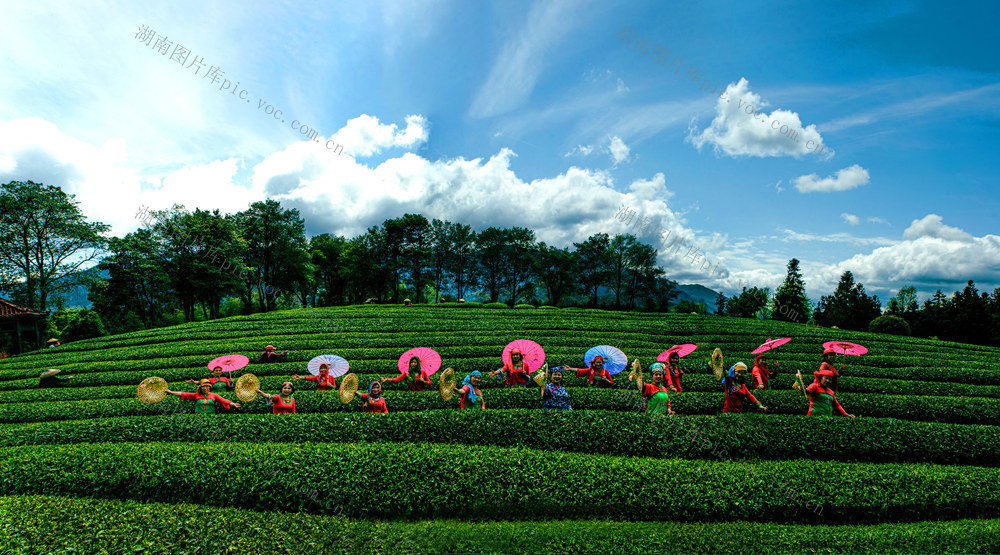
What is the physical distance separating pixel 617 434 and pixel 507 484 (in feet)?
10.4

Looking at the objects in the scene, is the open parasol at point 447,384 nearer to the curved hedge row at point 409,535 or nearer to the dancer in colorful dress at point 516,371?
the dancer in colorful dress at point 516,371

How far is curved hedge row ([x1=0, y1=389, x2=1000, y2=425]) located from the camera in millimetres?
10875

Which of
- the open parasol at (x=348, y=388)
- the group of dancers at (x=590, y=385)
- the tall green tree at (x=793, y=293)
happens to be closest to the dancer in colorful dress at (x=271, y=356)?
the group of dancers at (x=590, y=385)

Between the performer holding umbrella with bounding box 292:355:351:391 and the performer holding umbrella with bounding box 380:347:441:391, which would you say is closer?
the performer holding umbrella with bounding box 380:347:441:391

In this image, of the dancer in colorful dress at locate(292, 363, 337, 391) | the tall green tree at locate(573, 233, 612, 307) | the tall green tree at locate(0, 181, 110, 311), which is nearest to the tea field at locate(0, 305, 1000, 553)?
the dancer in colorful dress at locate(292, 363, 337, 391)

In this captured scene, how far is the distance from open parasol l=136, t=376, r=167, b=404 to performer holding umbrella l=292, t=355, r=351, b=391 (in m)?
3.69

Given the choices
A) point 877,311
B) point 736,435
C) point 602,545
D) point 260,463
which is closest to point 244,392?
point 260,463

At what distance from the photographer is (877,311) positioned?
56375 millimetres

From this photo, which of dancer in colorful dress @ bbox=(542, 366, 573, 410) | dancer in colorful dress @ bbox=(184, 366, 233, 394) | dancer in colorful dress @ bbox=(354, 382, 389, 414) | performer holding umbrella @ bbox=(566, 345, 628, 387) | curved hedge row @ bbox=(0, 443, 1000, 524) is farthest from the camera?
dancer in colorful dress @ bbox=(184, 366, 233, 394)

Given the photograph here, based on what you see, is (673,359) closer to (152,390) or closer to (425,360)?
(425,360)

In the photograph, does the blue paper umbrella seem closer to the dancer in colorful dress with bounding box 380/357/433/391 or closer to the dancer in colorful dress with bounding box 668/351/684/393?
the dancer in colorful dress with bounding box 668/351/684/393

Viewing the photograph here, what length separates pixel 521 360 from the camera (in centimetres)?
1173

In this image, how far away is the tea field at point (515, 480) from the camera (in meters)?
5.35

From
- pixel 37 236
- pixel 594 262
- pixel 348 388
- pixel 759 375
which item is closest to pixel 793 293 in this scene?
pixel 594 262
